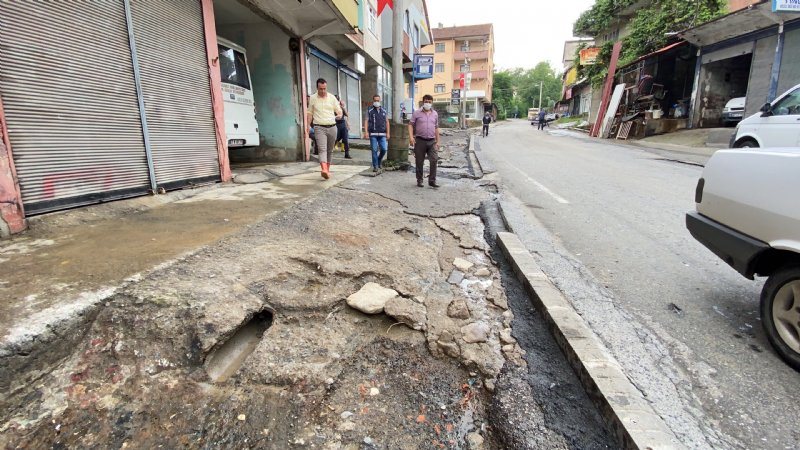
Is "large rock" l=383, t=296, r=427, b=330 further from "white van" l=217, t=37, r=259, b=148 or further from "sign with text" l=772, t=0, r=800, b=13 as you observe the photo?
"sign with text" l=772, t=0, r=800, b=13

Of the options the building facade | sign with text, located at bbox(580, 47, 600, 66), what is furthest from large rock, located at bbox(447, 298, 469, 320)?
sign with text, located at bbox(580, 47, 600, 66)

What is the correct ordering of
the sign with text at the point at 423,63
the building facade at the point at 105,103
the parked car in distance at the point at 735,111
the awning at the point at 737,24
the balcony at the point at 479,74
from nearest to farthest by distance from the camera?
the building facade at the point at 105,103, the awning at the point at 737,24, the parked car in distance at the point at 735,111, the sign with text at the point at 423,63, the balcony at the point at 479,74

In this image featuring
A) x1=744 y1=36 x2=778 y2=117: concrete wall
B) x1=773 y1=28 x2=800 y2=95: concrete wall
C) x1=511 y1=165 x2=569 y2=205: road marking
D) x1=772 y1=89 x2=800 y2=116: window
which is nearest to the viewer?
x1=511 y1=165 x2=569 y2=205: road marking

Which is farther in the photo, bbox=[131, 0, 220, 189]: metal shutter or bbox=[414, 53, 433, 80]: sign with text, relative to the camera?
bbox=[414, 53, 433, 80]: sign with text

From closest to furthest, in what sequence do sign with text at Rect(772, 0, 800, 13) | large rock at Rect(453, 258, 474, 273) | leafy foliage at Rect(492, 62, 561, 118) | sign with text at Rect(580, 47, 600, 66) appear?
1. large rock at Rect(453, 258, 474, 273)
2. sign with text at Rect(772, 0, 800, 13)
3. sign with text at Rect(580, 47, 600, 66)
4. leafy foliage at Rect(492, 62, 561, 118)

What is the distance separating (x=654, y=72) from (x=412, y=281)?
23.6 m

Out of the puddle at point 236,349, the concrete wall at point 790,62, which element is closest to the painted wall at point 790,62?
the concrete wall at point 790,62

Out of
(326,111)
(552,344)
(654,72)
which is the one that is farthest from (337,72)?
(654,72)

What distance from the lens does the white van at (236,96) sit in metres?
7.23

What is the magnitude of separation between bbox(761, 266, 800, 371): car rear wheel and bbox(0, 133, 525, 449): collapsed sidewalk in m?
1.48

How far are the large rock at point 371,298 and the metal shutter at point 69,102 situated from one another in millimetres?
3239

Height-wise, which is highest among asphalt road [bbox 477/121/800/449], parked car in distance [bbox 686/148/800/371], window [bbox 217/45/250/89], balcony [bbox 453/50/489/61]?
balcony [bbox 453/50/489/61]

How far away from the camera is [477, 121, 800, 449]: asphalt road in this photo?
190 centimetres

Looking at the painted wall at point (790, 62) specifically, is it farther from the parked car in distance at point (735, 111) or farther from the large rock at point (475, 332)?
the large rock at point (475, 332)
